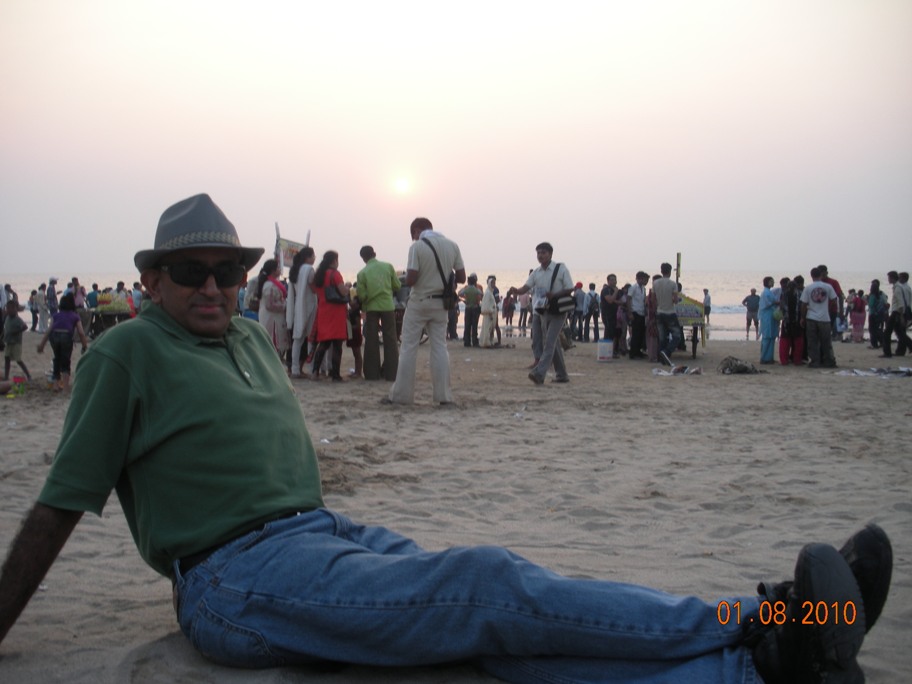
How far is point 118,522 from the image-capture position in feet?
15.2

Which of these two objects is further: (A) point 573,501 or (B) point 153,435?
(A) point 573,501

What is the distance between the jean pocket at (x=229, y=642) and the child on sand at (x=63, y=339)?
947 centimetres

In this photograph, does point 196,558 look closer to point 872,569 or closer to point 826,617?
point 826,617

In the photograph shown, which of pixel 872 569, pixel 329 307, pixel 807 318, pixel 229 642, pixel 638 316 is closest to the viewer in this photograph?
pixel 872 569

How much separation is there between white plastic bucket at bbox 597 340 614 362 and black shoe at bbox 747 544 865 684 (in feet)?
51.3

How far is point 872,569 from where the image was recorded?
86.1 inches

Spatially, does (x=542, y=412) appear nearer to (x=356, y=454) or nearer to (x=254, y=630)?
(x=356, y=454)

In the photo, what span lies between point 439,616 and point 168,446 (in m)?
0.89

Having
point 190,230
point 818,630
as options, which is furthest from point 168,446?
point 818,630

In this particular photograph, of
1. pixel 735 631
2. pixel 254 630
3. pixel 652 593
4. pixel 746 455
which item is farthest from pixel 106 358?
pixel 746 455

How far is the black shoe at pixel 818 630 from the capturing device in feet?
6.69

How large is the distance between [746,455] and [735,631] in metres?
4.53

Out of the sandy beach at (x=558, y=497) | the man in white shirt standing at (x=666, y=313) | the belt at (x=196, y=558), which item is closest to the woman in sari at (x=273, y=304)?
the sandy beach at (x=558, y=497)

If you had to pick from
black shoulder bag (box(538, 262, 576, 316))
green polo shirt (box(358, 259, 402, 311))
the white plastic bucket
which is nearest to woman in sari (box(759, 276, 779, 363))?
the white plastic bucket
